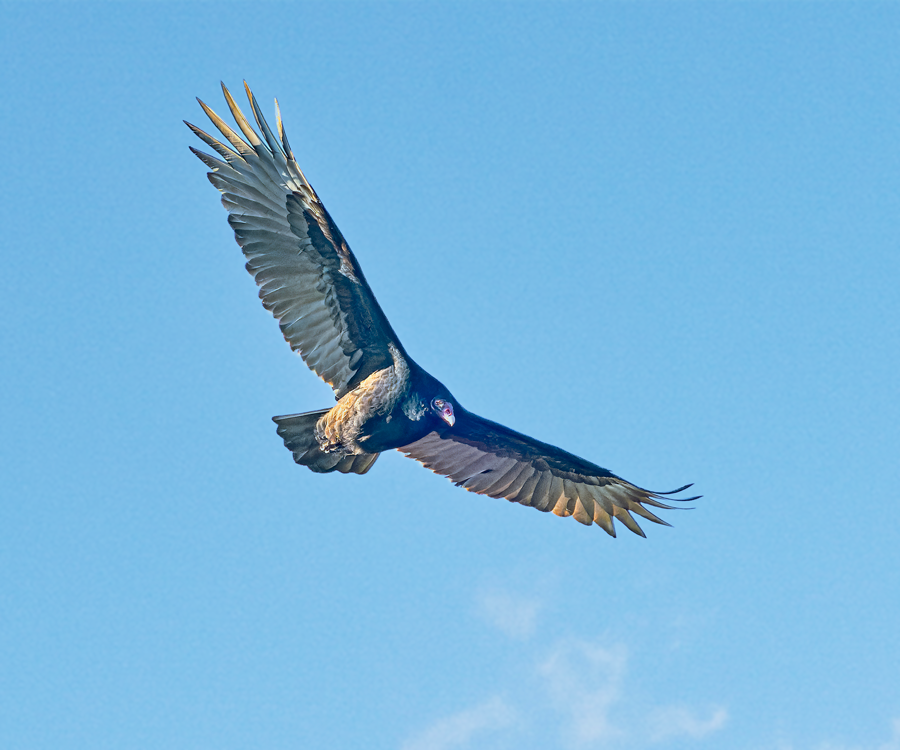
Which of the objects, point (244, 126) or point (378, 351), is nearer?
point (244, 126)

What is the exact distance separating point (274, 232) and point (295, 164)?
66cm

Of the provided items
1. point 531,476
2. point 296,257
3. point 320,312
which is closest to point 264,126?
point 296,257

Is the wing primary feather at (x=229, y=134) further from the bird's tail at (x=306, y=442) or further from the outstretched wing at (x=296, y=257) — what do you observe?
the bird's tail at (x=306, y=442)

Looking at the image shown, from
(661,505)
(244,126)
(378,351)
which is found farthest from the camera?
(661,505)

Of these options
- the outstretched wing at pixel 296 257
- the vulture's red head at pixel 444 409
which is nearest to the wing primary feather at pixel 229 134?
the outstretched wing at pixel 296 257

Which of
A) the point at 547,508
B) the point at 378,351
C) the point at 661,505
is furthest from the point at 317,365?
the point at 661,505

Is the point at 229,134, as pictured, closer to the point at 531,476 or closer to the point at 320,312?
the point at 320,312

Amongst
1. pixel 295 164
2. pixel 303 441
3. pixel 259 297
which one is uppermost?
pixel 295 164

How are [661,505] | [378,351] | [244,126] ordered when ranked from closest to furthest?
[244,126], [378,351], [661,505]

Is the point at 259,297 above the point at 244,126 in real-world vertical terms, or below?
below

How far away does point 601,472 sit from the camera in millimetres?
10844

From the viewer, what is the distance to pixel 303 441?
9.62 m

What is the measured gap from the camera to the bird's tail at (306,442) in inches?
377

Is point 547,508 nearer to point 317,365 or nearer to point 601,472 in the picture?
point 601,472
